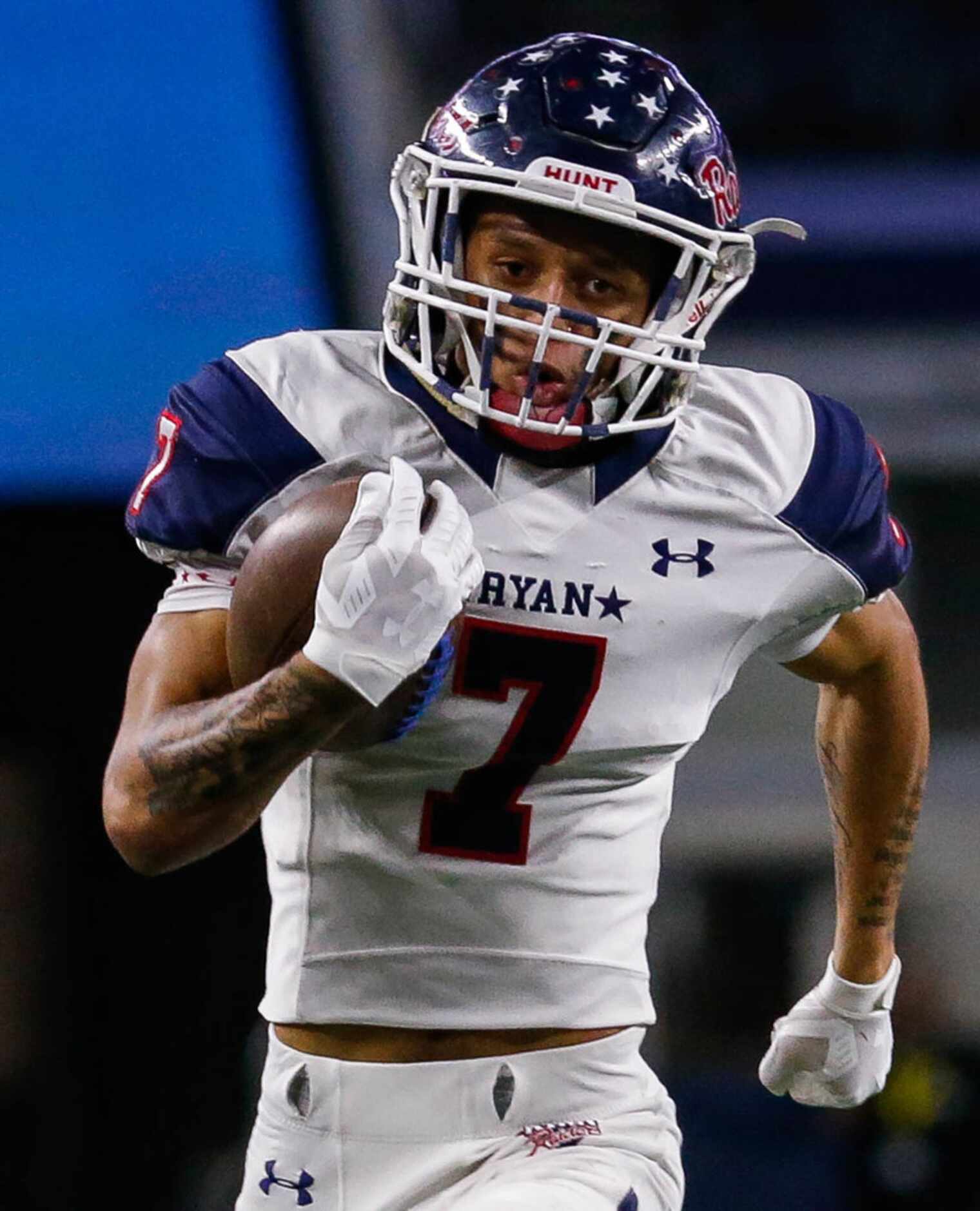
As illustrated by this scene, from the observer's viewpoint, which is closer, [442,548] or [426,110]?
[442,548]

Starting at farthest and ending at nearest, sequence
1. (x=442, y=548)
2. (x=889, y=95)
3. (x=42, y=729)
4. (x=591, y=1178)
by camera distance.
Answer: (x=889, y=95), (x=42, y=729), (x=591, y=1178), (x=442, y=548)

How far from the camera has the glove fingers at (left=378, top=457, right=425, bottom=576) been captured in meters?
1.28

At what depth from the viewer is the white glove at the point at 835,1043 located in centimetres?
191

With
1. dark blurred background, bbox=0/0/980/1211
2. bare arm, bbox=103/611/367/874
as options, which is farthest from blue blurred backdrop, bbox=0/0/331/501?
bare arm, bbox=103/611/367/874

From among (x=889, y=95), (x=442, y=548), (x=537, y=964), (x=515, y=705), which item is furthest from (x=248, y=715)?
(x=889, y=95)

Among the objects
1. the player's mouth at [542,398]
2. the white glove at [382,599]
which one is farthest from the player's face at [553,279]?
the white glove at [382,599]

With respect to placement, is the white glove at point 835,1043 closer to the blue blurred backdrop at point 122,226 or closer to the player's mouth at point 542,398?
Answer: the player's mouth at point 542,398

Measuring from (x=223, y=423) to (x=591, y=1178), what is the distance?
0.63 m

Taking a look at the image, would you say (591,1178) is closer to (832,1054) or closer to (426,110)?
(832,1054)

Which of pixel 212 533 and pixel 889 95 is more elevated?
pixel 212 533

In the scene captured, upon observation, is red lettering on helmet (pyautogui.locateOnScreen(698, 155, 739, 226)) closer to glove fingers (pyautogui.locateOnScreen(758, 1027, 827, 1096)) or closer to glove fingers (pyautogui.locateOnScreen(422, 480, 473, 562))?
glove fingers (pyautogui.locateOnScreen(422, 480, 473, 562))

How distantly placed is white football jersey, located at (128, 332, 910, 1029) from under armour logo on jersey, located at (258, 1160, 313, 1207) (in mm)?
118

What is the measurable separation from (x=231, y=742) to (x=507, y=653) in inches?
10.8

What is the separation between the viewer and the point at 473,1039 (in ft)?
5.24
